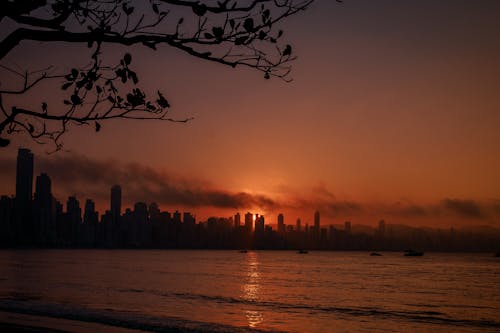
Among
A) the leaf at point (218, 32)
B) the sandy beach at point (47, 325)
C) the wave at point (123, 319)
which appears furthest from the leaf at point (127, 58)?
the wave at point (123, 319)

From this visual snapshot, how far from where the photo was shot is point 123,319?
33.0m

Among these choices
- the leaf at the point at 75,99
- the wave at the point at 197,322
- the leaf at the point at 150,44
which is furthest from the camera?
the wave at the point at 197,322

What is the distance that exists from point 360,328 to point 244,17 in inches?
1166

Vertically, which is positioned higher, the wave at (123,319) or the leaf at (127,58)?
the leaf at (127,58)

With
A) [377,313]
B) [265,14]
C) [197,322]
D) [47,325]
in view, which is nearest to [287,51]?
[265,14]

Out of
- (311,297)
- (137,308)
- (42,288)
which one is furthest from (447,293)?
(42,288)

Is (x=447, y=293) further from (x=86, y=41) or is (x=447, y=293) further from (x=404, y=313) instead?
(x=86, y=41)

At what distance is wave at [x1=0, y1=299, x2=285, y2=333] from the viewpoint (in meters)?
30.0

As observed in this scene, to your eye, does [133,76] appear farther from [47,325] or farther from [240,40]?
[47,325]

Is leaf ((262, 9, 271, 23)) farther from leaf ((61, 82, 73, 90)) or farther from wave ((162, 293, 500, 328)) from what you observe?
wave ((162, 293, 500, 328))

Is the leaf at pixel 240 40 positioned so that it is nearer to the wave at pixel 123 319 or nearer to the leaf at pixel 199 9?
the leaf at pixel 199 9

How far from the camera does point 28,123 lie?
8.89m

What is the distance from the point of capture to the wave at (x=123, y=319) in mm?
29969

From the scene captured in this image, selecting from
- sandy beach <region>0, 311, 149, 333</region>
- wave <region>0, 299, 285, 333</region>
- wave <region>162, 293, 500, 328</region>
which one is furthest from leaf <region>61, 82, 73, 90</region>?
wave <region>162, 293, 500, 328</region>
